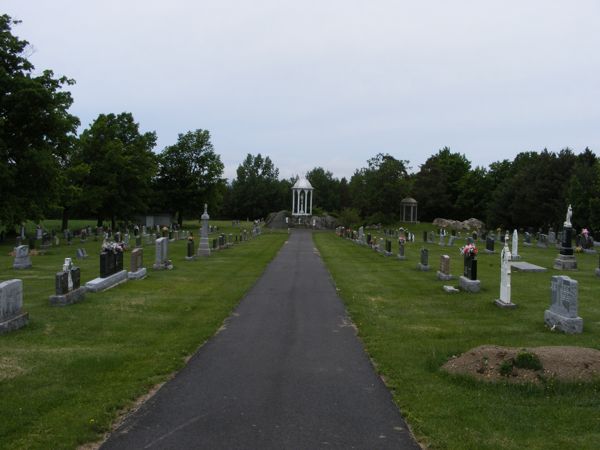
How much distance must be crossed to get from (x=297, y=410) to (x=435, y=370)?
2467 millimetres

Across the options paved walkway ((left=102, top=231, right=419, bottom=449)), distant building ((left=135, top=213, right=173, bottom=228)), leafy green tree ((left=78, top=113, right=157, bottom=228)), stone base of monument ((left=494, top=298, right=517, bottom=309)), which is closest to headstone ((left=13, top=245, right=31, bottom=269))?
paved walkway ((left=102, top=231, right=419, bottom=449))

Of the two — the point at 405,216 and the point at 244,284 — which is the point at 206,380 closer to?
the point at 244,284

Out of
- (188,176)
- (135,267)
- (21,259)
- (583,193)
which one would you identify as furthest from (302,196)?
(135,267)

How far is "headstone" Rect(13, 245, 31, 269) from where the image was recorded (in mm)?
19919

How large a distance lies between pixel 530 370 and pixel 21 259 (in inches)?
731

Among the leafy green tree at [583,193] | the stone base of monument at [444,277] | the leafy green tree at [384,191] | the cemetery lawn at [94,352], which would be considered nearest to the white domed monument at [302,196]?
the leafy green tree at [384,191]

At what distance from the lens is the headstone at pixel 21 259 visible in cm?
1992

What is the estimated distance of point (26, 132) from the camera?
3019 centimetres

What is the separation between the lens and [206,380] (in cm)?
702

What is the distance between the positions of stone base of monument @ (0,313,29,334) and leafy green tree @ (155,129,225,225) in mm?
59789

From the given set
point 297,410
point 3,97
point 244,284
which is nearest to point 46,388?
point 297,410

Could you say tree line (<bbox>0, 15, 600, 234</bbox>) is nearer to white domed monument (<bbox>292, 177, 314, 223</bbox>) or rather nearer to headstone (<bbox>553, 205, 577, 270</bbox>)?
white domed monument (<bbox>292, 177, 314, 223</bbox>)

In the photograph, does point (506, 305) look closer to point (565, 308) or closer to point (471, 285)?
point (565, 308)

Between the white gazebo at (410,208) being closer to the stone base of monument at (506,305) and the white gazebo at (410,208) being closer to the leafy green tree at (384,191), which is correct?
the leafy green tree at (384,191)
